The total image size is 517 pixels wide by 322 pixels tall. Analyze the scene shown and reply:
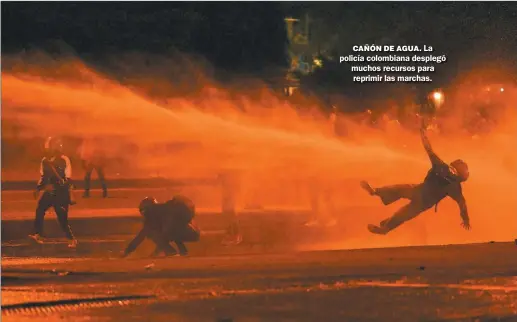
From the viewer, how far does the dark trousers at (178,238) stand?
14805 millimetres

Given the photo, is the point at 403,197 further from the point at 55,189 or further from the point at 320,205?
the point at 55,189

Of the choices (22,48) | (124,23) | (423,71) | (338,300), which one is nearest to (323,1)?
(423,71)

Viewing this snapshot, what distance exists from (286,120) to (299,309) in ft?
20.5

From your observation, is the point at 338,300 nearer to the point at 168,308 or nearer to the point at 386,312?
the point at 386,312

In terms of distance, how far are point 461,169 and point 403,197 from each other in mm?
1144

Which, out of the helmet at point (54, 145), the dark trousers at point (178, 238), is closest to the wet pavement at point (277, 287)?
the dark trousers at point (178, 238)

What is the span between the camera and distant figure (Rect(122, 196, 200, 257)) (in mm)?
14562

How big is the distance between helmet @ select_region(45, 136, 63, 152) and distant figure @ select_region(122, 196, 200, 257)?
1.88 m

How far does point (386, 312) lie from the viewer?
10.9 metres

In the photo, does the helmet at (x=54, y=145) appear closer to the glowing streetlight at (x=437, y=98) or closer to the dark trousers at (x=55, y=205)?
the dark trousers at (x=55, y=205)

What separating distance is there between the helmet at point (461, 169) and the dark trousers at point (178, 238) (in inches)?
180

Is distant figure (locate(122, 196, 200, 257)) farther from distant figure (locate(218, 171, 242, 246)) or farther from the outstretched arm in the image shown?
the outstretched arm

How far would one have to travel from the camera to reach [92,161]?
1694 cm

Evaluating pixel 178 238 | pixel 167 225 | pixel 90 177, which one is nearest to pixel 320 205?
pixel 178 238
